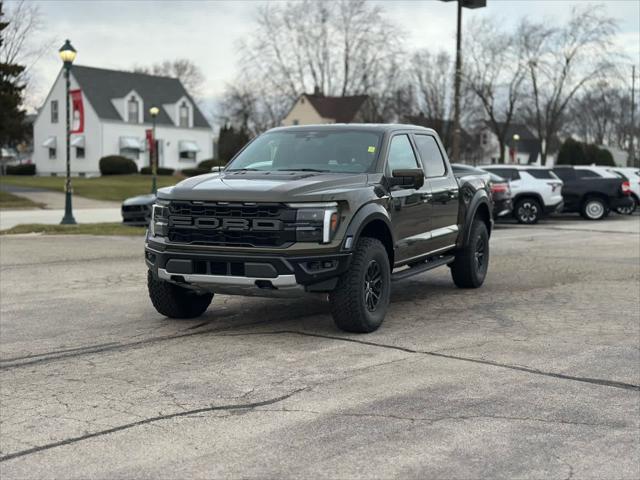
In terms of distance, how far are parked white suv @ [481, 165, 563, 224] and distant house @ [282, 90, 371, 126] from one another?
41.6 meters

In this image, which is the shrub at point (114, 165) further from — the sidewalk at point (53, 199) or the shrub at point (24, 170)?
the sidewalk at point (53, 199)

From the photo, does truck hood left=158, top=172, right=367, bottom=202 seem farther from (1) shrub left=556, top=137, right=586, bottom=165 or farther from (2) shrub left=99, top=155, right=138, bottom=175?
(1) shrub left=556, top=137, right=586, bottom=165

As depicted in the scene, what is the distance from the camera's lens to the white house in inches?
2402

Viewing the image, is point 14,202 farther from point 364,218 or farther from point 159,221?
point 364,218

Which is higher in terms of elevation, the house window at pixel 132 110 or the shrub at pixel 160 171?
the house window at pixel 132 110

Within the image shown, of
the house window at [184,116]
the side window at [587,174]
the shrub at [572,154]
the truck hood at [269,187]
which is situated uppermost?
the house window at [184,116]

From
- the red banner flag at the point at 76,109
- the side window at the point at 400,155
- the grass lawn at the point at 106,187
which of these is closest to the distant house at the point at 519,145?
the red banner flag at the point at 76,109

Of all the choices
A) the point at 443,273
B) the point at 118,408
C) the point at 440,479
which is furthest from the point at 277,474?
the point at 443,273

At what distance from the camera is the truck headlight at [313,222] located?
6.71 m

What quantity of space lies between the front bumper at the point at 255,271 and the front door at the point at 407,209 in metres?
1.23

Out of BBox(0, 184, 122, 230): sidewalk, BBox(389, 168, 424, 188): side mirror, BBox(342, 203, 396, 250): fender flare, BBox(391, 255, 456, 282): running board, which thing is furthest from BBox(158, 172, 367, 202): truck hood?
BBox(0, 184, 122, 230): sidewalk

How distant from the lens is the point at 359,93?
236ft

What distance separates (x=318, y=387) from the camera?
554 centimetres

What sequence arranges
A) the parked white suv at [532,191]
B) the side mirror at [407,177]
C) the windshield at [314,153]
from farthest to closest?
the parked white suv at [532,191] → the windshield at [314,153] → the side mirror at [407,177]
